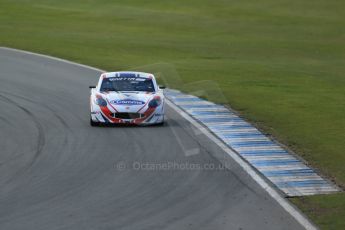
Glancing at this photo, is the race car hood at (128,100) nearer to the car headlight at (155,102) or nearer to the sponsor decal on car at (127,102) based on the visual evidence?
the sponsor decal on car at (127,102)

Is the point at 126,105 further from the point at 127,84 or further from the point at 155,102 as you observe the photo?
the point at 127,84

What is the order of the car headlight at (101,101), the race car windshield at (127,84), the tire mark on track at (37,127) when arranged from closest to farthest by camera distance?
the tire mark on track at (37,127), the car headlight at (101,101), the race car windshield at (127,84)

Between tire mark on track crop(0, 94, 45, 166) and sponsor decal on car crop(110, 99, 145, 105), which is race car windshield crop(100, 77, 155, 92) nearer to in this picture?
sponsor decal on car crop(110, 99, 145, 105)

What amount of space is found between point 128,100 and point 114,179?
5591 mm

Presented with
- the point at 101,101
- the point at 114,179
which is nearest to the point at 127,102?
the point at 101,101

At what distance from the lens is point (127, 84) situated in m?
22.7

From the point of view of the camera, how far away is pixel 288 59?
39.2m

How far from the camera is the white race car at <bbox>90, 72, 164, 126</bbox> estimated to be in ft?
69.8

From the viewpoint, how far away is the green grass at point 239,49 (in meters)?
21.8

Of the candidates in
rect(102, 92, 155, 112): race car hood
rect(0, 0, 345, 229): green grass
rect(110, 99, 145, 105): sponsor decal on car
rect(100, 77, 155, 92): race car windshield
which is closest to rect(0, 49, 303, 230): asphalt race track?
rect(102, 92, 155, 112): race car hood

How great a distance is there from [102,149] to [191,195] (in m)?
4.06

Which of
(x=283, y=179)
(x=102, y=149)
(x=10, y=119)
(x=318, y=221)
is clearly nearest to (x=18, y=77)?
(x=10, y=119)

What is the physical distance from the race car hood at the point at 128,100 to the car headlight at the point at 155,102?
0.12 meters

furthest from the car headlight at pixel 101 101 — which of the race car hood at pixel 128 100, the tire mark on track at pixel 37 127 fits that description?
the tire mark on track at pixel 37 127
